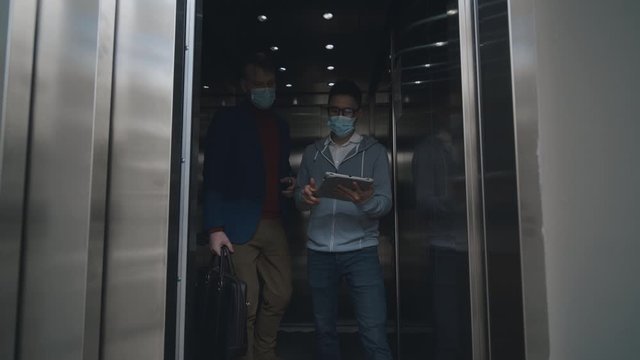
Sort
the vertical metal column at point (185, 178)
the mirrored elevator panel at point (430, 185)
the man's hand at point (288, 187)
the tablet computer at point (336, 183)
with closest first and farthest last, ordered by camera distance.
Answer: the vertical metal column at point (185, 178), the mirrored elevator panel at point (430, 185), the tablet computer at point (336, 183), the man's hand at point (288, 187)

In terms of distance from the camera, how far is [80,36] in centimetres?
137

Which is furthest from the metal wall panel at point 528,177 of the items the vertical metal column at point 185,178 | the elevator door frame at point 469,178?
the vertical metal column at point 185,178

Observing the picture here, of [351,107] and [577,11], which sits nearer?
[577,11]

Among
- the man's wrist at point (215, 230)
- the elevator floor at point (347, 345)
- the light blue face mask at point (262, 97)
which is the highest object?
the light blue face mask at point (262, 97)

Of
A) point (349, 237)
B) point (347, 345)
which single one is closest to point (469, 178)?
point (349, 237)

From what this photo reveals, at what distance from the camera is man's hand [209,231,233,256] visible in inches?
90.4

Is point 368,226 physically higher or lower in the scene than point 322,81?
lower

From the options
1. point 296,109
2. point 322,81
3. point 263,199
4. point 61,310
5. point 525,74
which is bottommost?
point 61,310

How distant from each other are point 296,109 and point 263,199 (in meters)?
2.20

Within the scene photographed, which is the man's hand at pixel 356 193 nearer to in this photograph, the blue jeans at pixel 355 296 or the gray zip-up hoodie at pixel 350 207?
the gray zip-up hoodie at pixel 350 207

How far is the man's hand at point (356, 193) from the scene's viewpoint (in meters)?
2.22

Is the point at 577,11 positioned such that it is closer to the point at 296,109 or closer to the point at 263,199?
the point at 263,199

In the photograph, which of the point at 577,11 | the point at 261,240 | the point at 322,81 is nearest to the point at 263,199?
the point at 261,240

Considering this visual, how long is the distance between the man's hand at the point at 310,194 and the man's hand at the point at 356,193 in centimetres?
19
